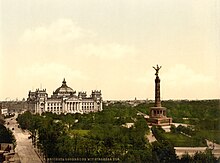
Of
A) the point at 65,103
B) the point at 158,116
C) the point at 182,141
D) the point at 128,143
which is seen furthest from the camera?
the point at 65,103

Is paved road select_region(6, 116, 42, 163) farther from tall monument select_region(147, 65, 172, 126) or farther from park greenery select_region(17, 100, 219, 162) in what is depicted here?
tall monument select_region(147, 65, 172, 126)

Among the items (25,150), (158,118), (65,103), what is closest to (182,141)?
(158,118)

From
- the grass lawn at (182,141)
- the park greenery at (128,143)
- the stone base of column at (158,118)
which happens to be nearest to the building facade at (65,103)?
the stone base of column at (158,118)

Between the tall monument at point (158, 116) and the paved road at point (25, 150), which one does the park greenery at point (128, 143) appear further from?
the tall monument at point (158, 116)

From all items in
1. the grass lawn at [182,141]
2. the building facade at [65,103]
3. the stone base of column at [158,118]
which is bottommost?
the grass lawn at [182,141]

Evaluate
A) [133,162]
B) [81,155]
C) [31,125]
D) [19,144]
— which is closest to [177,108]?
[31,125]

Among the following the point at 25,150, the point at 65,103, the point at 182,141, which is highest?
the point at 65,103

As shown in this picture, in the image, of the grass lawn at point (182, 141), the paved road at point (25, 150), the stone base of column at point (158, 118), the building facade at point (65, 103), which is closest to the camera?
the paved road at point (25, 150)

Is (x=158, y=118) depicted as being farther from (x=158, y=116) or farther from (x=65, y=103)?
(x=65, y=103)

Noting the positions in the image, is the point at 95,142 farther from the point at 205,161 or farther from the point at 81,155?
the point at 205,161
